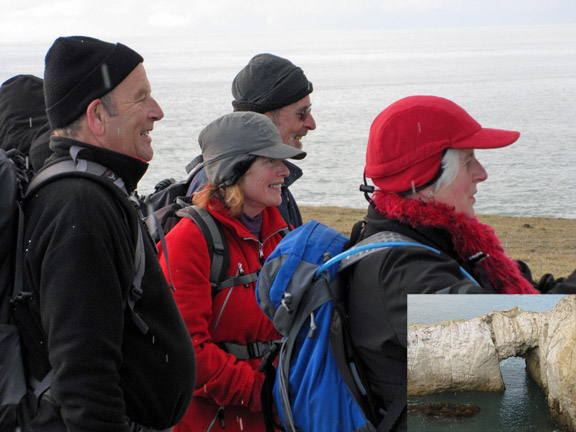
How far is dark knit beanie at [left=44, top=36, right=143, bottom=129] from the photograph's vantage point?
253 centimetres

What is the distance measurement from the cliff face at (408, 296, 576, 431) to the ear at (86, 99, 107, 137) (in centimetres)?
128

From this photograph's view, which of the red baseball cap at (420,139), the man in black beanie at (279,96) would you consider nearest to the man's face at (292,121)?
the man in black beanie at (279,96)

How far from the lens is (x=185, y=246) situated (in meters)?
3.28

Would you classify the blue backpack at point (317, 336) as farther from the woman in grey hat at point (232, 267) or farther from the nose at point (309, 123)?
the nose at point (309, 123)

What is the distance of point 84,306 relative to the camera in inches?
84.0

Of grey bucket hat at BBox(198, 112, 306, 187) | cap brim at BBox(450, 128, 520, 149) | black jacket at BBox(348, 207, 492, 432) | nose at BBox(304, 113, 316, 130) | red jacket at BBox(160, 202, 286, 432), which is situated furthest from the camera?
nose at BBox(304, 113, 316, 130)

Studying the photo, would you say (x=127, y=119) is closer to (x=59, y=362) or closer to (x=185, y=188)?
(x=59, y=362)

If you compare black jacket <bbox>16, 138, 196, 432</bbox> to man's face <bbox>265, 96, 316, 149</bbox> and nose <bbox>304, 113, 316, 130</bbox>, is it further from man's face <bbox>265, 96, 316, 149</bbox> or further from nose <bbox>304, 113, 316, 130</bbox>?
nose <bbox>304, 113, 316, 130</bbox>

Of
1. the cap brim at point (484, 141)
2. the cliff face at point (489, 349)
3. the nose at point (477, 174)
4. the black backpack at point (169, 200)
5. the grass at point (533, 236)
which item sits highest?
the cap brim at point (484, 141)

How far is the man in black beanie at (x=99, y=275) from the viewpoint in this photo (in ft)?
6.97

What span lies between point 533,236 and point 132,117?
1930cm

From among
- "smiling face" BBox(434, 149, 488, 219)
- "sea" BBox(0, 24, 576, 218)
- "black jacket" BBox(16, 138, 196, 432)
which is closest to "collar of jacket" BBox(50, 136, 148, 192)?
"black jacket" BBox(16, 138, 196, 432)

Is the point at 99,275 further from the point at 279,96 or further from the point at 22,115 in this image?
the point at 22,115

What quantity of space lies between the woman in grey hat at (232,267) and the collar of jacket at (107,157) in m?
0.80
